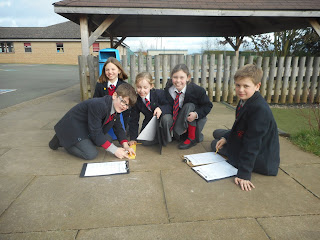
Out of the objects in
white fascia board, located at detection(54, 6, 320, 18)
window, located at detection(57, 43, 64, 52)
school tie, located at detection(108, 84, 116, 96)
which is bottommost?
school tie, located at detection(108, 84, 116, 96)

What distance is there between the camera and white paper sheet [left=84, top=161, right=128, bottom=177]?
2.71 meters

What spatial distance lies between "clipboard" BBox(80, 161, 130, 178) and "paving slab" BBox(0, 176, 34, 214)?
1.97 ft

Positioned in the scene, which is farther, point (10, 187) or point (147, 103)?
point (147, 103)

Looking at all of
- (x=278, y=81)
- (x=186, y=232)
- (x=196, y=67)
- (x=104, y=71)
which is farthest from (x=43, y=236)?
(x=278, y=81)

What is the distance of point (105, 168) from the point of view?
2.84 metres

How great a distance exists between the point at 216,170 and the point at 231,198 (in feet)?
1.82

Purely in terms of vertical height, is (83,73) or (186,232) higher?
(83,73)

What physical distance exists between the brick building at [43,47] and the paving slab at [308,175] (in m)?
33.9

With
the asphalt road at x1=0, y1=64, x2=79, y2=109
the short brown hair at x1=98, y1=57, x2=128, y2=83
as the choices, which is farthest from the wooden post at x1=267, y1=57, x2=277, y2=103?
the asphalt road at x1=0, y1=64, x2=79, y2=109

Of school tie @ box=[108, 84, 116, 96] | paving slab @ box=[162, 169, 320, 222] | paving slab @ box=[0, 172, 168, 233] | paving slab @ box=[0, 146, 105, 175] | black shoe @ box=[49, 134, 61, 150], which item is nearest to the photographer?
paving slab @ box=[0, 172, 168, 233]

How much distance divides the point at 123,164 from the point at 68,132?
0.88 metres

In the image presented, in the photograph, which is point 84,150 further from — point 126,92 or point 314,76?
point 314,76

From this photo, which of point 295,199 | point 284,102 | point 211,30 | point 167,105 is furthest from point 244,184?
point 211,30

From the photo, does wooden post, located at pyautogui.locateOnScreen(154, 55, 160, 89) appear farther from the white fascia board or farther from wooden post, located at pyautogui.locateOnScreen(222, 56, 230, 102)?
wooden post, located at pyautogui.locateOnScreen(222, 56, 230, 102)
